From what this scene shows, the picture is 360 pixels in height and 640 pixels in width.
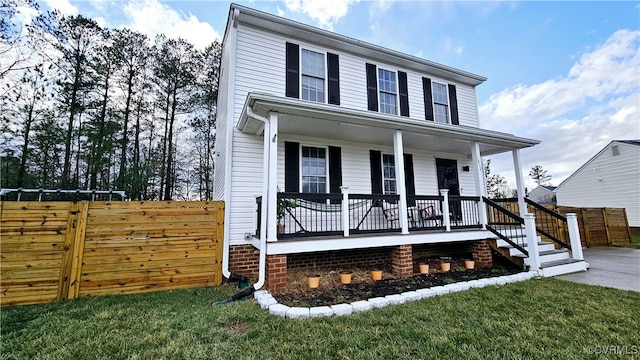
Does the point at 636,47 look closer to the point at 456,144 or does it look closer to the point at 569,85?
the point at 569,85

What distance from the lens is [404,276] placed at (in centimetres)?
525

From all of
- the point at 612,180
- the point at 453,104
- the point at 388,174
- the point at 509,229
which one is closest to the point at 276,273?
the point at 388,174

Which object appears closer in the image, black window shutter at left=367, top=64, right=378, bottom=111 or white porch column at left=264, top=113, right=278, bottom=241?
white porch column at left=264, top=113, right=278, bottom=241

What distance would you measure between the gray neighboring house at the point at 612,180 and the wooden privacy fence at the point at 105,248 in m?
21.6

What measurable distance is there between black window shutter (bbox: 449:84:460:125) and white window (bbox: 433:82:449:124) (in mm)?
176

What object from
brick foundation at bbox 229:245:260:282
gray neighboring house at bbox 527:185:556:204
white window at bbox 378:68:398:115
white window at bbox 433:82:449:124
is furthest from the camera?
gray neighboring house at bbox 527:185:556:204

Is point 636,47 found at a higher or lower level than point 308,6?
lower

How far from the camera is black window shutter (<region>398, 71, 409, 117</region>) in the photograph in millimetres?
7934

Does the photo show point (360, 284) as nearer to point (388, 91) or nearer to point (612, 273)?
point (612, 273)

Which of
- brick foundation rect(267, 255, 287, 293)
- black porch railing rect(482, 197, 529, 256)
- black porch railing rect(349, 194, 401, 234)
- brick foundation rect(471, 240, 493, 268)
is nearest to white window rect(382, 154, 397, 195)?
black porch railing rect(349, 194, 401, 234)

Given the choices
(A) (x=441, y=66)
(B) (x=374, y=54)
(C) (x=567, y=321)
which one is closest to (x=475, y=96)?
(A) (x=441, y=66)

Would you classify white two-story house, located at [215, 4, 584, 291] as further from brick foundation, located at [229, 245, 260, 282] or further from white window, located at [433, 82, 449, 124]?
white window, located at [433, 82, 449, 124]

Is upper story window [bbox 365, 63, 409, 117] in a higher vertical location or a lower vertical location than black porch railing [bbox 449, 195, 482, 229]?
higher

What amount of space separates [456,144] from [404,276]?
14.1 feet
